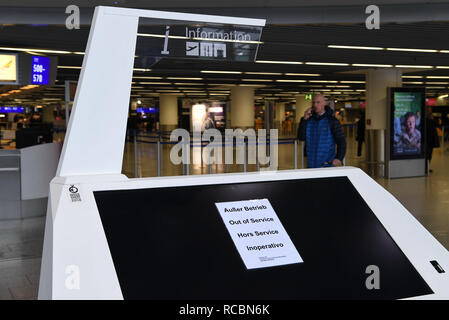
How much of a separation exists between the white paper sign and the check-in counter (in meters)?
6.85

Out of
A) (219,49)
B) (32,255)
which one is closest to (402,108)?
(32,255)

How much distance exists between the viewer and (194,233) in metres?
1.92

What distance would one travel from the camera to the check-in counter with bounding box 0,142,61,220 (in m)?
8.06

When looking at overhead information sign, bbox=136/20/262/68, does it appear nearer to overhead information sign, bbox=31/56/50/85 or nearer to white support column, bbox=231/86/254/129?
overhead information sign, bbox=31/56/50/85

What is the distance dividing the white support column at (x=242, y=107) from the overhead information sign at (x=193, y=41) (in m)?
25.7

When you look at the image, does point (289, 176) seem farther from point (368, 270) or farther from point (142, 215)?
point (142, 215)

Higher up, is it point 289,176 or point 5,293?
point 289,176

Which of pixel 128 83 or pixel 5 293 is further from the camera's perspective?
pixel 5 293

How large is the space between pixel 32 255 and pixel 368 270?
479 centimetres

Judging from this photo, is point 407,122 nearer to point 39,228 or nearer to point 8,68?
point 39,228

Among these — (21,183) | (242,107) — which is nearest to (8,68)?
(21,183)

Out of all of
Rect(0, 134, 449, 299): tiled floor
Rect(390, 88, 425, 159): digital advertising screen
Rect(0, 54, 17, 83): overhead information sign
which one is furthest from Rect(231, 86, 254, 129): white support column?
Rect(0, 54, 17, 83): overhead information sign
